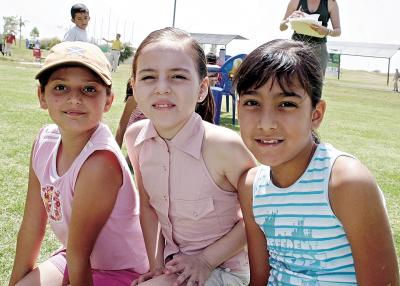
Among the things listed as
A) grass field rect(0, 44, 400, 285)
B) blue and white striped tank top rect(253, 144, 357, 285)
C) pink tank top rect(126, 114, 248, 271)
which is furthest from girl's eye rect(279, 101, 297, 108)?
grass field rect(0, 44, 400, 285)

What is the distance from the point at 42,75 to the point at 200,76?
601 millimetres

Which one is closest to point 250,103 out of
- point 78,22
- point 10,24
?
point 78,22

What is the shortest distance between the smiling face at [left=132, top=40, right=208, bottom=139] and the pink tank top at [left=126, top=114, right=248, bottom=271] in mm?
80

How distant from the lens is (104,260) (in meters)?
1.94

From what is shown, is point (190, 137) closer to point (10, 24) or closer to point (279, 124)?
point (279, 124)

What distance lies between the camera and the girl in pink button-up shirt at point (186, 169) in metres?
1.82

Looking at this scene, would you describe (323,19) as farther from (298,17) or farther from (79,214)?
(79,214)

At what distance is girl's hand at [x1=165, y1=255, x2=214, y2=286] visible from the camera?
5.79 ft

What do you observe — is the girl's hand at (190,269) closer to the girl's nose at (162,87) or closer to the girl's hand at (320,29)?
the girl's nose at (162,87)

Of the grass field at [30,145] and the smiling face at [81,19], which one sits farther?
the smiling face at [81,19]

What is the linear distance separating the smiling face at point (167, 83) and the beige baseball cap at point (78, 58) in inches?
5.6

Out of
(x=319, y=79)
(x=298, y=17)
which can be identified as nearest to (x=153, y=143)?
(x=319, y=79)

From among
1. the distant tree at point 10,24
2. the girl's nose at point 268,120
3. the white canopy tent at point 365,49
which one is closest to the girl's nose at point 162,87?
the girl's nose at point 268,120

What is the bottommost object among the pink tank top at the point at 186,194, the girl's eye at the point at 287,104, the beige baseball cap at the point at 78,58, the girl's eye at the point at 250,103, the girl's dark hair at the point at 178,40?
the pink tank top at the point at 186,194
